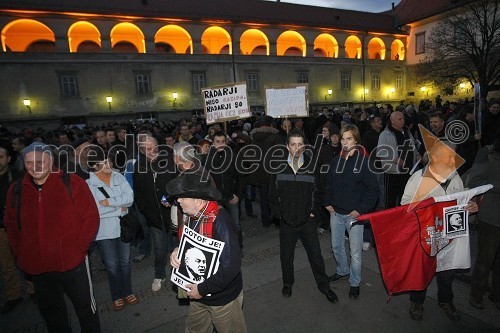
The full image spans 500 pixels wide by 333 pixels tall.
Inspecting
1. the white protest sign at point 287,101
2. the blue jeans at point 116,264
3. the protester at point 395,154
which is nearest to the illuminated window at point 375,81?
the white protest sign at point 287,101

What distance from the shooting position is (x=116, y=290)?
4141mm

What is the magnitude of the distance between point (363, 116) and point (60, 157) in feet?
33.1

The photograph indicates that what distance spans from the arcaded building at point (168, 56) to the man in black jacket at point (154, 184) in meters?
25.6

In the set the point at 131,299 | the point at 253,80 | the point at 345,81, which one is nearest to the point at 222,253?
the point at 131,299

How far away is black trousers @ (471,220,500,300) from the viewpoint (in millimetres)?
3551

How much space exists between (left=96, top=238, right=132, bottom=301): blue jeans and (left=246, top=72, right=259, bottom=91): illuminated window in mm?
28895

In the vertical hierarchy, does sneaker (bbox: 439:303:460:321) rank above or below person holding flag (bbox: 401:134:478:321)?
below

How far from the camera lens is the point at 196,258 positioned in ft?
7.92

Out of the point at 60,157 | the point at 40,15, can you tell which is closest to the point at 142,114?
the point at 40,15

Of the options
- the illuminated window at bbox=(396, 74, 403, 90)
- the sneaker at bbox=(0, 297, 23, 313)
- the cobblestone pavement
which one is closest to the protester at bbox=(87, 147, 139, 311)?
the cobblestone pavement

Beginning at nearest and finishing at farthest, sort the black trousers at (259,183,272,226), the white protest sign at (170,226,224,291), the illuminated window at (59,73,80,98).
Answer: the white protest sign at (170,226,224,291)
the black trousers at (259,183,272,226)
the illuminated window at (59,73,80,98)

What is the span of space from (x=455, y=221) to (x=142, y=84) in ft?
94.3

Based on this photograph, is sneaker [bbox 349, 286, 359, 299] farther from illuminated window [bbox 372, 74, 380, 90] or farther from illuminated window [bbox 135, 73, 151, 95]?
illuminated window [bbox 372, 74, 380, 90]

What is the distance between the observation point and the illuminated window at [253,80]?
31375 mm
